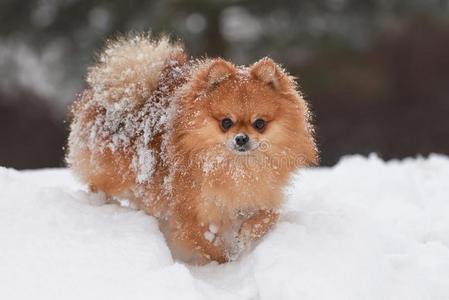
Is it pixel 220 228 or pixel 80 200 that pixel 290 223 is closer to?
pixel 220 228

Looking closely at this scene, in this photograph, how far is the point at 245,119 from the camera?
4.55 m

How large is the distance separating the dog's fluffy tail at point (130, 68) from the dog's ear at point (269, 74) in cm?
80

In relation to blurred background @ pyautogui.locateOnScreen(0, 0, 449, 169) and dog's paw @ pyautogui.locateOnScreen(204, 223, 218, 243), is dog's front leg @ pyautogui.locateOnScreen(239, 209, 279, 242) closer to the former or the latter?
dog's paw @ pyautogui.locateOnScreen(204, 223, 218, 243)

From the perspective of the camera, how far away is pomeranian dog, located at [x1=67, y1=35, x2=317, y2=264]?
4.60 m

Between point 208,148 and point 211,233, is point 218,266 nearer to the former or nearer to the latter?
point 211,233

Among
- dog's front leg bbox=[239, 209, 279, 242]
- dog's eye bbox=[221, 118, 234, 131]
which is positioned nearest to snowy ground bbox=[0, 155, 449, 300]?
dog's front leg bbox=[239, 209, 279, 242]

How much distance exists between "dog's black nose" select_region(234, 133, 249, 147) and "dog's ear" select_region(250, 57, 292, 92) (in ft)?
1.65

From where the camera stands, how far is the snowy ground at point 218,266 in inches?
153

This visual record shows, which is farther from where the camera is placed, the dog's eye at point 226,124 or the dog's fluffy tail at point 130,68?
the dog's fluffy tail at point 130,68

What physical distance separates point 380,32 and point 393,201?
8.42 metres

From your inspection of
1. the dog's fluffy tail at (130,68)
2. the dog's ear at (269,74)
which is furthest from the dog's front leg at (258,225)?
the dog's fluffy tail at (130,68)

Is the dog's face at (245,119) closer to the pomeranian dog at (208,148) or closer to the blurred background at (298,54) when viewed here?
the pomeranian dog at (208,148)

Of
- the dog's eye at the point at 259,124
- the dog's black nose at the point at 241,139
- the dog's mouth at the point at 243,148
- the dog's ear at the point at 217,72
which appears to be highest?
the dog's ear at the point at 217,72

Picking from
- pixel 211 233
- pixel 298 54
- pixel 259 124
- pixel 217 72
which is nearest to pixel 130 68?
pixel 217 72
